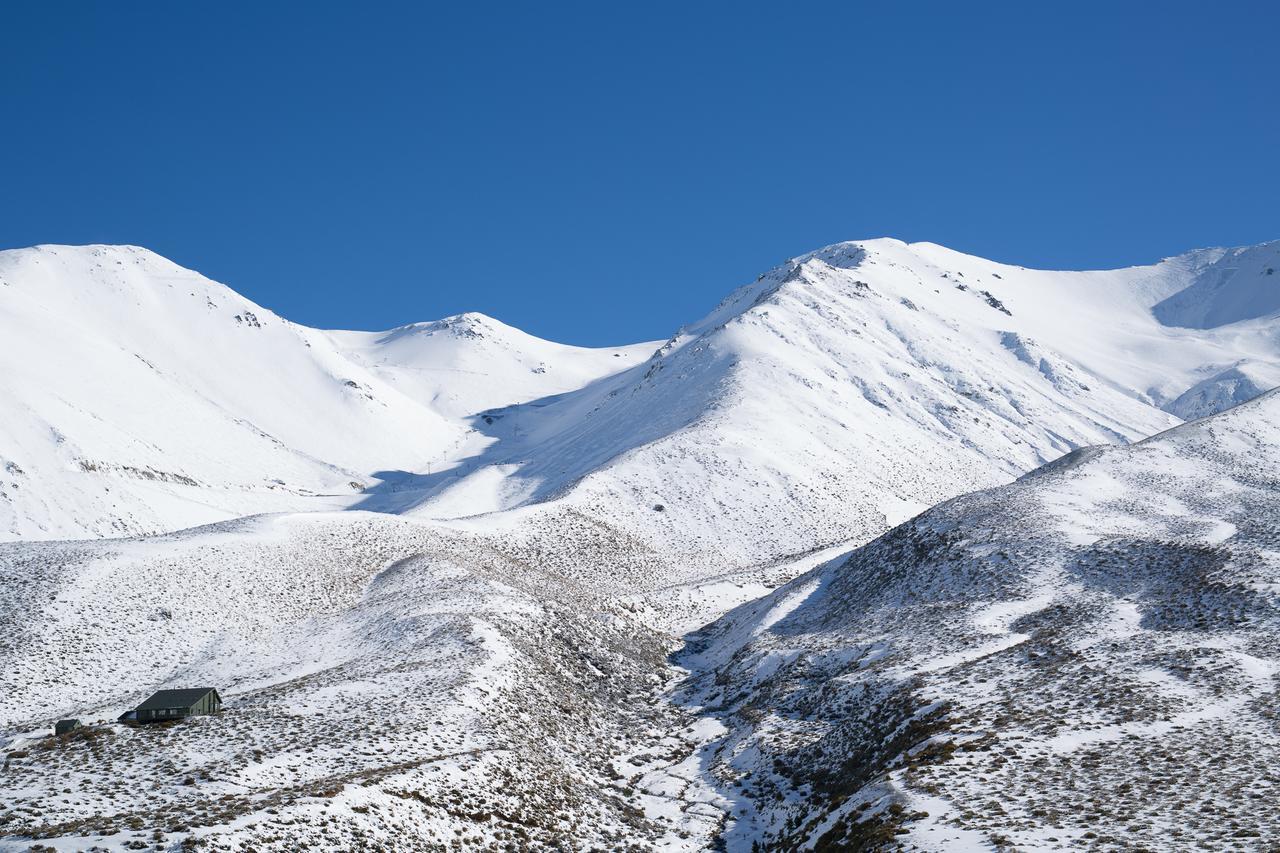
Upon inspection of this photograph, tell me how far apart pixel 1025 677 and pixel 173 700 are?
26.9 meters

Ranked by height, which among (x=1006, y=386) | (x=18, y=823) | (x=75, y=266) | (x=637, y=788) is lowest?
(x=637, y=788)

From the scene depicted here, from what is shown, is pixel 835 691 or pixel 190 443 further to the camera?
pixel 190 443

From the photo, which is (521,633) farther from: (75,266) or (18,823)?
(75,266)

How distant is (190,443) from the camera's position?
126 meters

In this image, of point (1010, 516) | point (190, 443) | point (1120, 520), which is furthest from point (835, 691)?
point (190, 443)

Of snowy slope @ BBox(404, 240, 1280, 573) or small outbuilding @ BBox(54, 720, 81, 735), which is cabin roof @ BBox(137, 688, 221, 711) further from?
snowy slope @ BBox(404, 240, 1280, 573)

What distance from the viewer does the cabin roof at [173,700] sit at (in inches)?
1201

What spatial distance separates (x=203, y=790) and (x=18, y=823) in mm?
3895

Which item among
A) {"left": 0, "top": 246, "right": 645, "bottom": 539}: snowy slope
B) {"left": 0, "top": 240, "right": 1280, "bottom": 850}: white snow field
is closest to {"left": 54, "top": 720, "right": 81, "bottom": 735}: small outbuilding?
{"left": 0, "top": 240, "right": 1280, "bottom": 850}: white snow field

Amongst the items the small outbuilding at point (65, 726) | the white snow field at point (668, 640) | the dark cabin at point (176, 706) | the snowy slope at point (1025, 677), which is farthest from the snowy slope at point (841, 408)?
the small outbuilding at point (65, 726)

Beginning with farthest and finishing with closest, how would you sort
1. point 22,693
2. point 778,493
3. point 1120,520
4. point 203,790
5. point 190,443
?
point 190,443, point 778,493, point 1120,520, point 22,693, point 203,790

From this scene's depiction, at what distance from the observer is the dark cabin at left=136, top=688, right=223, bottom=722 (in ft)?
99.7

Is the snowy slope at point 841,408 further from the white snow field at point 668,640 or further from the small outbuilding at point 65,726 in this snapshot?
the small outbuilding at point 65,726

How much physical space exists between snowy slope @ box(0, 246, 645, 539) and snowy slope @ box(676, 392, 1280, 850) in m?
72.5
